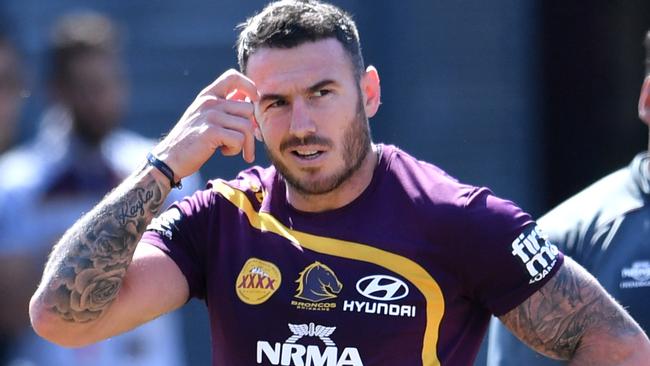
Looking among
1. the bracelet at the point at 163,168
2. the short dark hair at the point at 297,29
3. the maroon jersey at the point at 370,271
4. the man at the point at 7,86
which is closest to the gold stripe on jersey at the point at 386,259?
the maroon jersey at the point at 370,271

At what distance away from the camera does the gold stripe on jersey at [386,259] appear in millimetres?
3283

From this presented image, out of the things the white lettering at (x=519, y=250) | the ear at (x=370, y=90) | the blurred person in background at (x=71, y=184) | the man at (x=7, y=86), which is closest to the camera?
the white lettering at (x=519, y=250)

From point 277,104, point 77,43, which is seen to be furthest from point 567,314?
point 77,43

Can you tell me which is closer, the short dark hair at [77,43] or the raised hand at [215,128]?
the raised hand at [215,128]

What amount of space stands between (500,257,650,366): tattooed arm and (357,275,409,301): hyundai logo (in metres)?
0.25

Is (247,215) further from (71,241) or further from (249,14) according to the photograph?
(249,14)

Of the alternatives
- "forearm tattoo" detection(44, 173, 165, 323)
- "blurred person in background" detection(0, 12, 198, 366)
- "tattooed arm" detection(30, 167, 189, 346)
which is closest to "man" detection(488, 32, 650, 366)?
"tattooed arm" detection(30, 167, 189, 346)

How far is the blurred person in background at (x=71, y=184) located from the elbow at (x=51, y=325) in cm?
229

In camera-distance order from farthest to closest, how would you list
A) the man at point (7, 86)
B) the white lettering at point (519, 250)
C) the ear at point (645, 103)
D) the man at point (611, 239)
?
1. the man at point (7, 86)
2. the ear at point (645, 103)
3. the man at point (611, 239)
4. the white lettering at point (519, 250)

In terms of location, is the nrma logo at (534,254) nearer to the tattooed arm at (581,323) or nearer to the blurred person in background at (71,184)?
the tattooed arm at (581,323)

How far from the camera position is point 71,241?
3.38 meters

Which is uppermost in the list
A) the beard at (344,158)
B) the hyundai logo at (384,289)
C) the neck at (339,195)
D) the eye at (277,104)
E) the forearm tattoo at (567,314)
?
the eye at (277,104)

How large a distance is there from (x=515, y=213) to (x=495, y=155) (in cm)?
482

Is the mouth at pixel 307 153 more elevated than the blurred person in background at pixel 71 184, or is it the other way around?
the mouth at pixel 307 153
